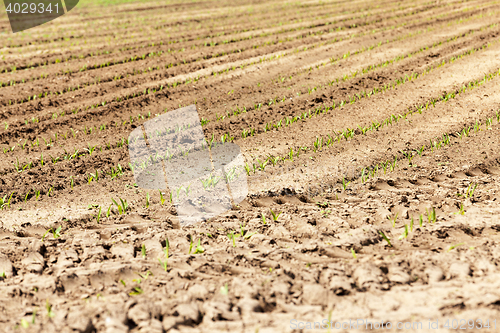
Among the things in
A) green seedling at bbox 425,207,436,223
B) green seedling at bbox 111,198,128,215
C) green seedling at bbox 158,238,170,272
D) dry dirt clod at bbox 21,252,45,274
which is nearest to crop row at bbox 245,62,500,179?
green seedling at bbox 425,207,436,223

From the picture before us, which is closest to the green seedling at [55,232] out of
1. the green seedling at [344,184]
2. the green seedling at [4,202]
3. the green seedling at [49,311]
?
the green seedling at [4,202]

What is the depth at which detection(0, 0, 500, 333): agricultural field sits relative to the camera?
2625 mm

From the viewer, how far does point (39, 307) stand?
267 centimetres

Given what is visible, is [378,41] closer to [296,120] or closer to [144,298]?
[296,120]

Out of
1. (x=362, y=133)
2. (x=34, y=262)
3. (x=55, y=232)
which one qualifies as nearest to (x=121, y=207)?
(x=55, y=232)

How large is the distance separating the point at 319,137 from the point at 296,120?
65 centimetres

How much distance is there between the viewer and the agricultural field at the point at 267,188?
262 centimetres

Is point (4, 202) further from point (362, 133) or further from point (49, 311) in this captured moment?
point (362, 133)

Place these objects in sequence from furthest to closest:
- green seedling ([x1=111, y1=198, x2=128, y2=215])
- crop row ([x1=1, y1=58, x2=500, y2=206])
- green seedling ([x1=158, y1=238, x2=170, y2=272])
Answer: crop row ([x1=1, y1=58, x2=500, y2=206]) < green seedling ([x1=111, y1=198, x2=128, y2=215]) < green seedling ([x1=158, y1=238, x2=170, y2=272])

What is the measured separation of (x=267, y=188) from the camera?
4320mm

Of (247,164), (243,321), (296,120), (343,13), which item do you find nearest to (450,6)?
(343,13)

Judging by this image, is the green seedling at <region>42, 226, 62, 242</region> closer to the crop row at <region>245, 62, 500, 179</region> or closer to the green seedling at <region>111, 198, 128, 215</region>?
the green seedling at <region>111, 198, 128, 215</region>

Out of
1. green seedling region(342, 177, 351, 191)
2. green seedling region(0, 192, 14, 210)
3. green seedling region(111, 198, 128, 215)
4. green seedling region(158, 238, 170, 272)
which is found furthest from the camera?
green seedling region(342, 177, 351, 191)

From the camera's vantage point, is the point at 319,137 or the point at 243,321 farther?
the point at 319,137
